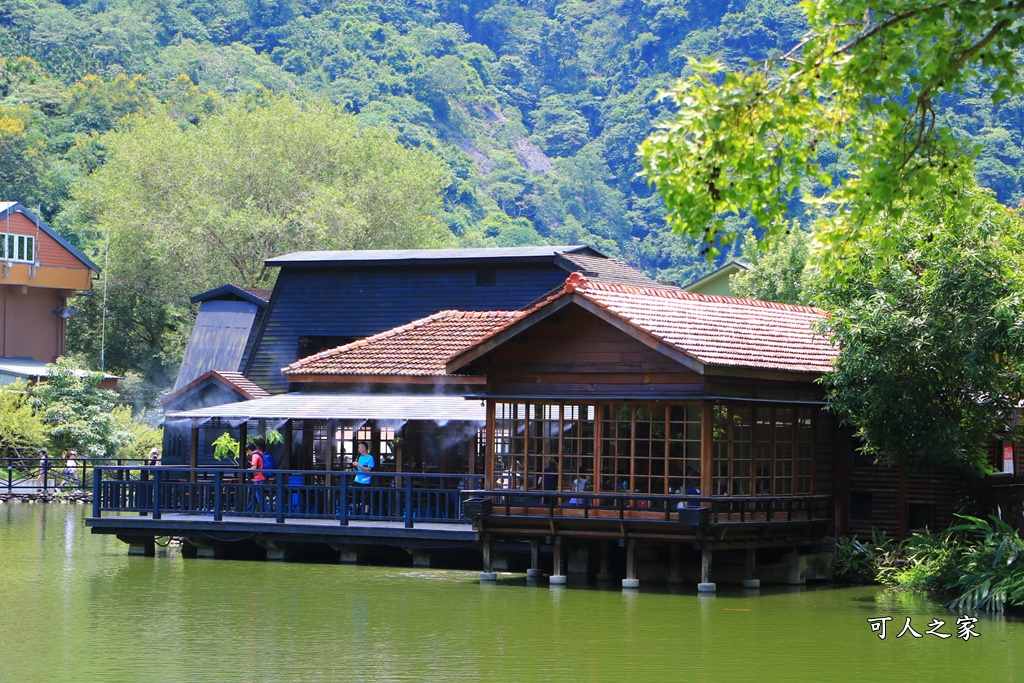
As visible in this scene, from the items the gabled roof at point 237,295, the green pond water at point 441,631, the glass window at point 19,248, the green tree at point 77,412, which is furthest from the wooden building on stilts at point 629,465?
the glass window at point 19,248

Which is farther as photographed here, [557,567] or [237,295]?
[237,295]

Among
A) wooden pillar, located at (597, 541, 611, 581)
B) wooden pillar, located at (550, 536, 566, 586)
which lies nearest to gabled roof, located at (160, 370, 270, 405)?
wooden pillar, located at (597, 541, 611, 581)

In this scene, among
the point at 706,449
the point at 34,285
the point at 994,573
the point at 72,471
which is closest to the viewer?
the point at 994,573

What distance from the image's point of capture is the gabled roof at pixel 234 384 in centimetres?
3491

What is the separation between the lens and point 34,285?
190 feet

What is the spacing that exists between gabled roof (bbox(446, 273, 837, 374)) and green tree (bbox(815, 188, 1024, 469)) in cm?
91

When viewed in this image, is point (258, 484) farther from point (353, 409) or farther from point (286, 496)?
point (353, 409)

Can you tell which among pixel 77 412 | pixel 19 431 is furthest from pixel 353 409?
pixel 77 412

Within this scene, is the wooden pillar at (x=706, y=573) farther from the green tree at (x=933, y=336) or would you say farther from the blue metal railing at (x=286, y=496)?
the blue metal railing at (x=286, y=496)

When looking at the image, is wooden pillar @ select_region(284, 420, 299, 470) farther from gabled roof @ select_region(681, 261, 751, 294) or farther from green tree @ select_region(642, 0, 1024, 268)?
gabled roof @ select_region(681, 261, 751, 294)

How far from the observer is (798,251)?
44906 mm

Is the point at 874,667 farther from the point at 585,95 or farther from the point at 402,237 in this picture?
the point at 585,95

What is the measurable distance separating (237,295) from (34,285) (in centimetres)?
2059

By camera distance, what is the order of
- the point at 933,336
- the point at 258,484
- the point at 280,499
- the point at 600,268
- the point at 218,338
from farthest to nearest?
the point at 218,338 < the point at 600,268 < the point at 258,484 < the point at 280,499 < the point at 933,336
